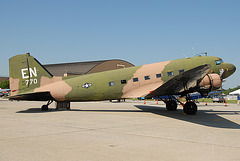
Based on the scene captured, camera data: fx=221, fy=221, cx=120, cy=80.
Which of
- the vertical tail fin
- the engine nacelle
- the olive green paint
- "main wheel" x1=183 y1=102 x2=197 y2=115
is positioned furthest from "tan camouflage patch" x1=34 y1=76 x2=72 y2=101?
the engine nacelle

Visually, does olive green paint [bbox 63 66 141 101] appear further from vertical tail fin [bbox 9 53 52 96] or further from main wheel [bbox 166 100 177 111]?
main wheel [bbox 166 100 177 111]

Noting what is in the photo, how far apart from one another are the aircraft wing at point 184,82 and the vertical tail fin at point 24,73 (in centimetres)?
1046

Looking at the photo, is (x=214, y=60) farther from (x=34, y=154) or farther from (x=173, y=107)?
(x=34, y=154)

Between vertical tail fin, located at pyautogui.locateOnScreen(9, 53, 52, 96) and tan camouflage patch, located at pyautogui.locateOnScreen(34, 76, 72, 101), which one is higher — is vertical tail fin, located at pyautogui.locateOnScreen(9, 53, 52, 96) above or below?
above

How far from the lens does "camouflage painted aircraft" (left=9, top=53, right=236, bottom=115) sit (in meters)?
18.2

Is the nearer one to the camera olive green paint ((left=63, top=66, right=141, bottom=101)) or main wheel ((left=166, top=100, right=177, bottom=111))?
olive green paint ((left=63, top=66, right=141, bottom=101))

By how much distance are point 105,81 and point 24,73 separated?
7550 mm

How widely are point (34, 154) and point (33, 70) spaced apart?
51.5 ft

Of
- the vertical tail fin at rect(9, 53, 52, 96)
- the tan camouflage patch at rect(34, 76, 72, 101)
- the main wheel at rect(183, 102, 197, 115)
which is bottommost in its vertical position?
the main wheel at rect(183, 102, 197, 115)

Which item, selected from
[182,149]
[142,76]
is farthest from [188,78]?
[182,149]

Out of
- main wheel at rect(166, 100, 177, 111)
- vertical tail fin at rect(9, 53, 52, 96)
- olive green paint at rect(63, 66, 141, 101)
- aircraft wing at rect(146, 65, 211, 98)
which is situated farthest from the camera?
main wheel at rect(166, 100, 177, 111)

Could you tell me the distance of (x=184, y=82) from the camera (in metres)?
15.4

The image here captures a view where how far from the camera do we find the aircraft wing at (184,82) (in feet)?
44.8

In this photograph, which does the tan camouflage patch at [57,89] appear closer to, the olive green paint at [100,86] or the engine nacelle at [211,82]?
the olive green paint at [100,86]
